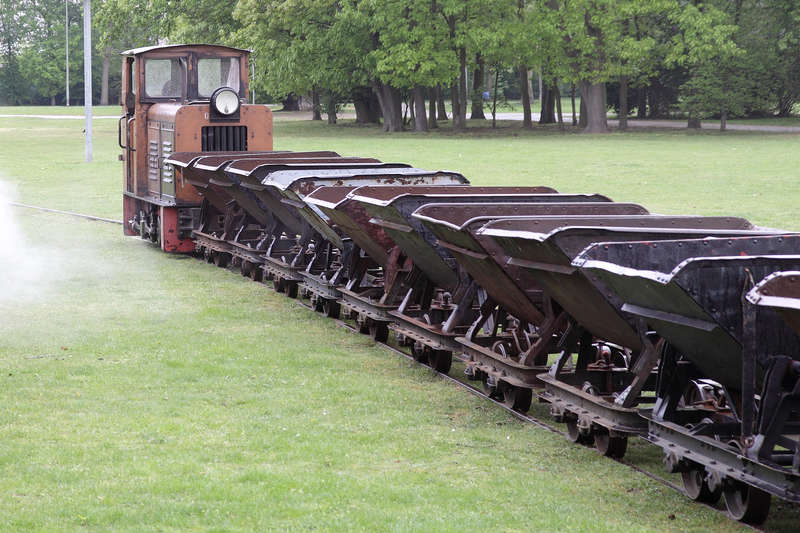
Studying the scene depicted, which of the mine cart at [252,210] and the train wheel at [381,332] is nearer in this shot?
the train wheel at [381,332]

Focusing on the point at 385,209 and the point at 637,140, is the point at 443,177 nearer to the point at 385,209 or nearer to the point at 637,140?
the point at 385,209

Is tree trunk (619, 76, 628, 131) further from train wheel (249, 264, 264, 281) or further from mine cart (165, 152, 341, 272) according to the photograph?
train wheel (249, 264, 264, 281)

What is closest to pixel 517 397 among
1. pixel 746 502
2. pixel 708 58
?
pixel 746 502

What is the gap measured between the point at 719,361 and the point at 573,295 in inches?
59.6

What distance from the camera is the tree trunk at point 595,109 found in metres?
58.4

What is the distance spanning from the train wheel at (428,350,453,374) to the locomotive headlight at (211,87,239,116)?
380 inches

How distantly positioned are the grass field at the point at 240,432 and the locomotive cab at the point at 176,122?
4.29 ft

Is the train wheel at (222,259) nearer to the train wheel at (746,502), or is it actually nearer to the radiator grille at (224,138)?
the radiator grille at (224,138)

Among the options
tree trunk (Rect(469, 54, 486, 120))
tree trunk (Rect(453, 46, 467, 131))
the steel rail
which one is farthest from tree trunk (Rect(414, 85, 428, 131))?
the steel rail

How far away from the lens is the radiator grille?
65.0 feet

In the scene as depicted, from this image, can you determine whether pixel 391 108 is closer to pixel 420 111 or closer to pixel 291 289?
pixel 420 111

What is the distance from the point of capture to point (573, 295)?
847 cm

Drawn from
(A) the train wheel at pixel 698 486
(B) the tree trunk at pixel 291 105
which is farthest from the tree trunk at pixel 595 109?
(A) the train wheel at pixel 698 486

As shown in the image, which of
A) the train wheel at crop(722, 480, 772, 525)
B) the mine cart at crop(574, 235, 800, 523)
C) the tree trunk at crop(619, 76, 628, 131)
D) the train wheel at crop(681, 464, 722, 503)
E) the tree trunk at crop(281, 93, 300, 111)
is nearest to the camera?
the mine cart at crop(574, 235, 800, 523)
